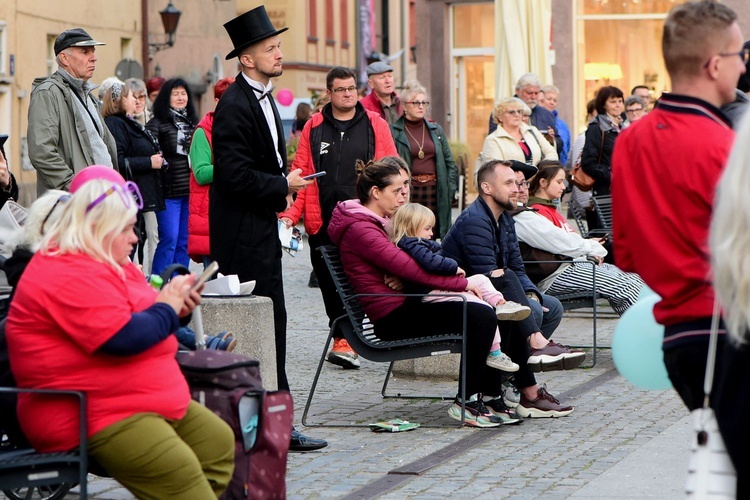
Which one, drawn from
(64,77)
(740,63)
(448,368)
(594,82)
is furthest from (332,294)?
(594,82)

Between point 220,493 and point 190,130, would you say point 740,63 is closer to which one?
point 220,493

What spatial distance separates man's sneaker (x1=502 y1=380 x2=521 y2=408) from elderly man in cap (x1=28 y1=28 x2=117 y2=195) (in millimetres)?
2624

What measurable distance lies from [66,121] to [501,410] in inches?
117

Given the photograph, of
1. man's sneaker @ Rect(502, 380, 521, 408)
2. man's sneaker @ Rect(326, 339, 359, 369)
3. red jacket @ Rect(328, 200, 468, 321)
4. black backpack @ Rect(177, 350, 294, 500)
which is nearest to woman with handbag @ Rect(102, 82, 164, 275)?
man's sneaker @ Rect(326, 339, 359, 369)

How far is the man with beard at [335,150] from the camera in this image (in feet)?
33.8

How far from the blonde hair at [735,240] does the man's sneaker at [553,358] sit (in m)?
5.17

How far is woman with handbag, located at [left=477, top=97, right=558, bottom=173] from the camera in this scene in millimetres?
12633

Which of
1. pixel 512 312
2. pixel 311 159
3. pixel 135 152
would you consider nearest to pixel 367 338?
pixel 512 312

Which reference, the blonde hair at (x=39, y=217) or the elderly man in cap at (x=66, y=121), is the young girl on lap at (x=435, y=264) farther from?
the blonde hair at (x=39, y=217)

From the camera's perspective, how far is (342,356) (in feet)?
32.6

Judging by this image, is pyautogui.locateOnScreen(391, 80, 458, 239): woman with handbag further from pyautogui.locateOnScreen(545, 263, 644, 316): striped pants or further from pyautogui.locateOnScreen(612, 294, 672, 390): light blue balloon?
pyautogui.locateOnScreen(612, 294, 672, 390): light blue balloon

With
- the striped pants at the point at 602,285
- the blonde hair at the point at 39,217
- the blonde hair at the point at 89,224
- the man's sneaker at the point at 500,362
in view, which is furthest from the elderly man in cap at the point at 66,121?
the blonde hair at the point at 89,224

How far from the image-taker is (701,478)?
383 cm

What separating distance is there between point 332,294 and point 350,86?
148 centimetres
